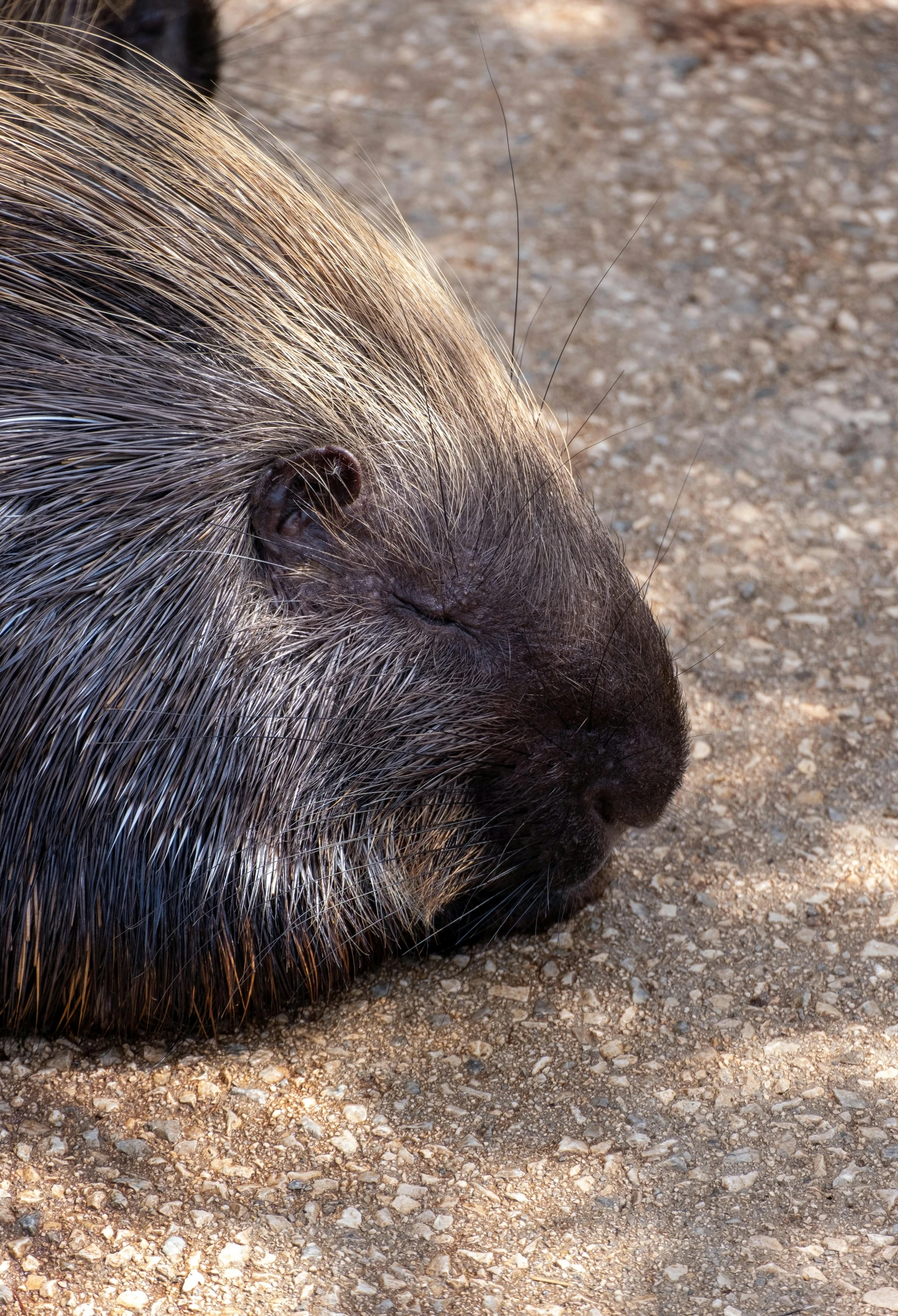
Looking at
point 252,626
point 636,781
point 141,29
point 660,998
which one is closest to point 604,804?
point 636,781

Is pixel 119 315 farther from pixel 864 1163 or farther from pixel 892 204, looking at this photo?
pixel 892 204

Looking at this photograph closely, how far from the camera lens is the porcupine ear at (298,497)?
217cm

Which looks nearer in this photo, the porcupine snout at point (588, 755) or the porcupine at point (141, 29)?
the porcupine snout at point (588, 755)

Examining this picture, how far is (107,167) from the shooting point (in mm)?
2355

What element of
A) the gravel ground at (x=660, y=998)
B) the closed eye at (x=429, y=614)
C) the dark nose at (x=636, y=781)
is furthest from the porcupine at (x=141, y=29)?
the dark nose at (x=636, y=781)

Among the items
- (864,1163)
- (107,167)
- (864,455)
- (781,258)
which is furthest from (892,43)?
(864,1163)

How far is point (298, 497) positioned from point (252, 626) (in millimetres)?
205

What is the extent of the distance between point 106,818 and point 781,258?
2.95 metres

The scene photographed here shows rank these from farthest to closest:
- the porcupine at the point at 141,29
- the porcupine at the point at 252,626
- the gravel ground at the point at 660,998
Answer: the porcupine at the point at 141,29 → the porcupine at the point at 252,626 → the gravel ground at the point at 660,998

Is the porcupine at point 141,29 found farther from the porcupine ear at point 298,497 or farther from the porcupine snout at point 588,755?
the porcupine snout at point 588,755

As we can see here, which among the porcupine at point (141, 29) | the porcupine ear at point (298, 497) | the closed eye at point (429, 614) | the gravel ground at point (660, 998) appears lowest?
the gravel ground at point (660, 998)

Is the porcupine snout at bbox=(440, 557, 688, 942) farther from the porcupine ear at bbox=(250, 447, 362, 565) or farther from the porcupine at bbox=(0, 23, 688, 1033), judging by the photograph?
the porcupine ear at bbox=(250, 447, 362, 565)

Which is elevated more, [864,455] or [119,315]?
[119,315]

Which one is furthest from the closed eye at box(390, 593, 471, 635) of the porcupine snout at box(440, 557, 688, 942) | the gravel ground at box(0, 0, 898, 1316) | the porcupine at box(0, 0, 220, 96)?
the porcupine at box(0, 0, 220, 96)
